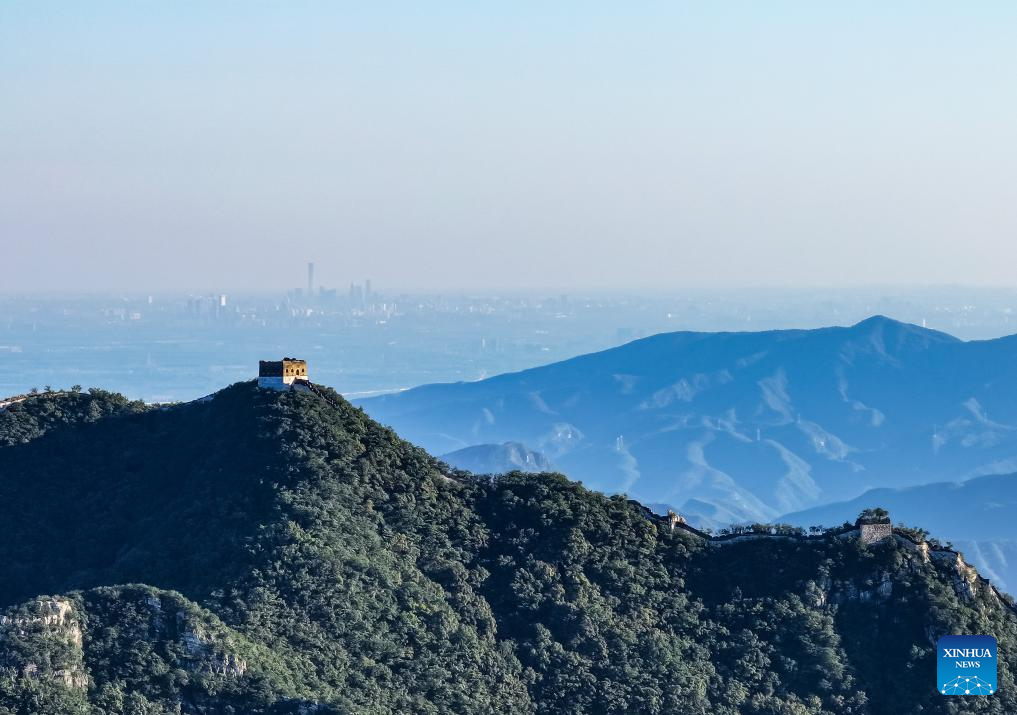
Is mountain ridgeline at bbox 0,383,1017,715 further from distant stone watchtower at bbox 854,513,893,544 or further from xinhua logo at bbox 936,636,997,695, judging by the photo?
xinhua logo at bbox 936,636,997,695

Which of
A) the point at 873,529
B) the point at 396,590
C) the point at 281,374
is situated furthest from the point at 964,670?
the point at 281,374

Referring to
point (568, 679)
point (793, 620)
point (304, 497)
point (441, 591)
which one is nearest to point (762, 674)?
point (793, 620)

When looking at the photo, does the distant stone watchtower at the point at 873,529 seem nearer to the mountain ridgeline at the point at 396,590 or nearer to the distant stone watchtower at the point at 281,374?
the mountain ridgeline at the point at 396,590

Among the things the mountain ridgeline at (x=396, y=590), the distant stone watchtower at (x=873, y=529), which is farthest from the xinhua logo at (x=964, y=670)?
the distant stone watchtower at (x=873, y=529)

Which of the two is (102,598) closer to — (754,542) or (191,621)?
(191,621)

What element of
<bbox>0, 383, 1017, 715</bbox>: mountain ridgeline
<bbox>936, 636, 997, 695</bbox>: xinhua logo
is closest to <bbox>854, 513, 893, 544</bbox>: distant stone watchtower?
<bbox>0, 383, 1017, 715</bbox>: mountain ridgeline

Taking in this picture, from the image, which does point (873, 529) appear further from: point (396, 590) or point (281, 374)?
point (281, 374)
